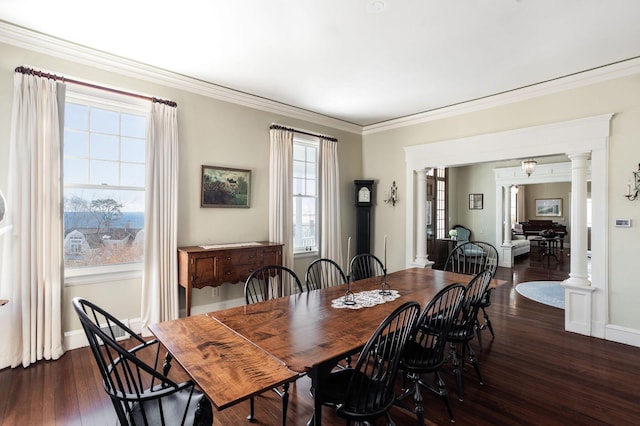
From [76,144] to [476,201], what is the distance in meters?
9.64

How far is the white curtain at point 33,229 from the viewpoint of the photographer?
2.95 m

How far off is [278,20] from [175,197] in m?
2.24

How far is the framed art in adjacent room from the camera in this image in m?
9.68

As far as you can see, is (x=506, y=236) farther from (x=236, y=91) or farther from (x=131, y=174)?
(x=131, y=174)

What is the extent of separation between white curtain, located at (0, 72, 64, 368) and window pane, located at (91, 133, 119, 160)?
364 mm

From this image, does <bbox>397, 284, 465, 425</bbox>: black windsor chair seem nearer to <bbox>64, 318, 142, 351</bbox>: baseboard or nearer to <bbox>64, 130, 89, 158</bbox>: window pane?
<bbox>64, 318, 142, 351</bbox>: baseboard

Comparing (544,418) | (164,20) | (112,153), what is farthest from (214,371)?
(112,153)

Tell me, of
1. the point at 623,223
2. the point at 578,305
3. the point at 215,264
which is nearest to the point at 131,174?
the point at 215,264

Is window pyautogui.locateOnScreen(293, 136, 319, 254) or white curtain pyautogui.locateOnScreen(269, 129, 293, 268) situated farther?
window pyautogui.locateOnScreen(293, 136, 319, 254)

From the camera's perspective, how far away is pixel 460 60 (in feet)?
11.5

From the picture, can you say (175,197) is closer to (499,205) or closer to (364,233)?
(364,233)

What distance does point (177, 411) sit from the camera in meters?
1.63

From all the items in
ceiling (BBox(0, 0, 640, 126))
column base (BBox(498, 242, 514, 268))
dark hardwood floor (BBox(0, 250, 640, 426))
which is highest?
ceiling (BBox(0, 0, 640, 126))

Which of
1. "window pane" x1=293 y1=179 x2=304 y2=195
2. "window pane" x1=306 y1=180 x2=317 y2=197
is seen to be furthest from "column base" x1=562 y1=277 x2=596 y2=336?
"window pane" x1=293 y1=179 x2=304 y2=195
